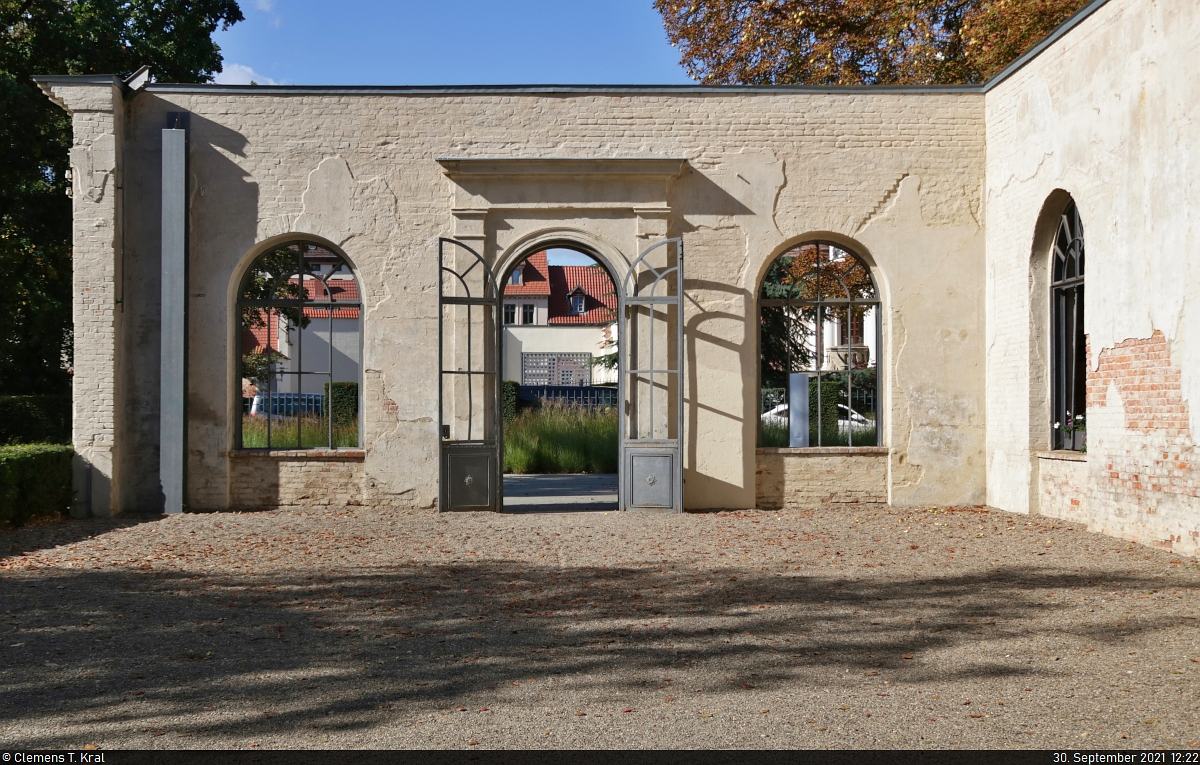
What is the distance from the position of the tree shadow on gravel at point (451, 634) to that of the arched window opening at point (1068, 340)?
3.90m

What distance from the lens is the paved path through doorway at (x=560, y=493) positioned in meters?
12.8

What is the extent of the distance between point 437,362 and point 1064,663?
27.5ft

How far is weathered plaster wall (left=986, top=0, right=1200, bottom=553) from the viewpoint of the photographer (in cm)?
883

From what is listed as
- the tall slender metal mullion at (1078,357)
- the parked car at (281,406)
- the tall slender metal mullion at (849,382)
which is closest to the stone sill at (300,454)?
the parked car at (281,406)

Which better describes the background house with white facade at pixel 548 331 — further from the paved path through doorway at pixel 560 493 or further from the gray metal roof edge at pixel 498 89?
the gray metal roof edge at pixel 498 89

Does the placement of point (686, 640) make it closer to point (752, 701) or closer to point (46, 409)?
point (752, 701)

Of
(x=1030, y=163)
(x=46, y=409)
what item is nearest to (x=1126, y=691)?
(x=1030, y=163)

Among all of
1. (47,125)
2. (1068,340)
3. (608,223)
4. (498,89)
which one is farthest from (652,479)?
(47,125)

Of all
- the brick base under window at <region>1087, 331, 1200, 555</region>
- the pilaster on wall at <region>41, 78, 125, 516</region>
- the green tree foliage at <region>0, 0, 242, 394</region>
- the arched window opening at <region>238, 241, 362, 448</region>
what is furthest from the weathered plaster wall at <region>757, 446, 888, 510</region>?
the green tree foliage at <region>0, 0, 242, 394</region>

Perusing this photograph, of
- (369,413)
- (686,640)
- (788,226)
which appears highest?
(788,226)

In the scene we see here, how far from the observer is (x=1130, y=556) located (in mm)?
8734

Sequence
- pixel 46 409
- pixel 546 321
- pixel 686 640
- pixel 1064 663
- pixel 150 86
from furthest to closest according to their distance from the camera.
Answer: pixel 546 321 < pixel 46 409 < pixel 150 86 < pixel 686 640 < pixel 1064 663

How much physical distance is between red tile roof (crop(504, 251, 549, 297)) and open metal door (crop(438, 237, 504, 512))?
3275 cm

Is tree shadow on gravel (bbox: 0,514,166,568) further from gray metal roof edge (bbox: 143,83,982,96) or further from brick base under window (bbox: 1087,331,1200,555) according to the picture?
brick base under window (bbox: 1087,331,1200,555)
